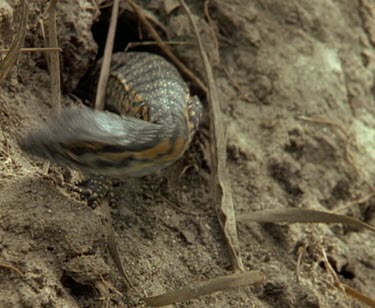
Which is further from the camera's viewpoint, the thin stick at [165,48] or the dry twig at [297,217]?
the thin stick at [165,48]

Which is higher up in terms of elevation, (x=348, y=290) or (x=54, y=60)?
(x=54, y=60)

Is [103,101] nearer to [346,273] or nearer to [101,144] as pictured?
[101,144]

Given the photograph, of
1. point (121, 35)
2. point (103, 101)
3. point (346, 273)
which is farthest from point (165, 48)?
Result: point (346, 273)

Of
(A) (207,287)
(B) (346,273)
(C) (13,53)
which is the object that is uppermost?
(C) (13,53)

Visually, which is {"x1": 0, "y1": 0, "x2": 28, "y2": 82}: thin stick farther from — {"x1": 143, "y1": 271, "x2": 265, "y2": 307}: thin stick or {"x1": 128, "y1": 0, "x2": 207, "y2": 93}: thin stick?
{"x1": 143, "y1": 271, "x2": 265, "y2": 307}: thin stick

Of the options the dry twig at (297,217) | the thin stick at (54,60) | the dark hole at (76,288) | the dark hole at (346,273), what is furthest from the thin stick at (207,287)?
the thin stick at (54,60)

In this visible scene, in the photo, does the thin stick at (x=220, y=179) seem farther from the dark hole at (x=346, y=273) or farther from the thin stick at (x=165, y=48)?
the dark hole at (x=346, y=273)

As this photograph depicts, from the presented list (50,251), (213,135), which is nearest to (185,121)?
(213,135)

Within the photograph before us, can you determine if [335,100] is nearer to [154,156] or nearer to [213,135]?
[213,135]
